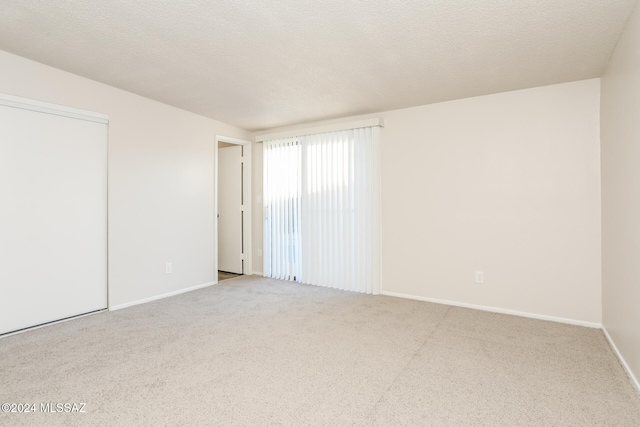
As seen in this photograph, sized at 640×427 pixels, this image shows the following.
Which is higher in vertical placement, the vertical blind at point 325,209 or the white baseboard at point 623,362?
the vertical blind at point 325,209

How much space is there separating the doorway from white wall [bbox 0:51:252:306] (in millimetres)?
737

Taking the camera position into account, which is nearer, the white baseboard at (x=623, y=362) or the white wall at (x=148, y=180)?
the white baseboard at (x=623, y=362)

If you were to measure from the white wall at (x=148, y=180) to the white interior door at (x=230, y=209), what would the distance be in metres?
0.77

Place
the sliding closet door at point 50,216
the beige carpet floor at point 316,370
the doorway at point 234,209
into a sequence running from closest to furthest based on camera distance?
the beige carpet floor at point 316,370 → the sliding closet door at point 50,216 → the doorway at point 234,209

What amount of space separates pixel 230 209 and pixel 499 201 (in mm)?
4048

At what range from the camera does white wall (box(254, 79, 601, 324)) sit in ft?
10.2

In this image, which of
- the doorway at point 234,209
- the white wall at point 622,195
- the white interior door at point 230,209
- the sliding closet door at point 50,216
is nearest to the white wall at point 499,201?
the white wall at point 622,195

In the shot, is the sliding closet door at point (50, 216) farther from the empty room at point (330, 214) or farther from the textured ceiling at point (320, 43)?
the textured ceiling at point (320, 43)

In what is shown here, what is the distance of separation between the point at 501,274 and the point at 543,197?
2.94ft

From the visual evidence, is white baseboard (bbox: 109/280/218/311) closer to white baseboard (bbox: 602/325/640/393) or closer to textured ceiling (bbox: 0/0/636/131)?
textured ceiling (bbox: 0/0/636/131)

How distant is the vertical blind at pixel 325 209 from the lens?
4.27 metres

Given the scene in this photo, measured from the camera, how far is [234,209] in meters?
5.54

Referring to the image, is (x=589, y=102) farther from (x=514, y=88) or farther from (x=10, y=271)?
(x=10, y=271)

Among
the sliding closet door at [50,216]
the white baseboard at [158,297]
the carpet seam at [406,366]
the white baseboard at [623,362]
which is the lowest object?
the carpet seam at [406,366]
